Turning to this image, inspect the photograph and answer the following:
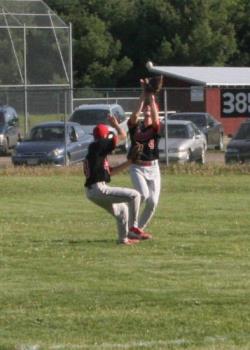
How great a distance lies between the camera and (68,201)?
77.0ft

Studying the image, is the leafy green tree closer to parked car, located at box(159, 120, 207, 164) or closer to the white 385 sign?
parked car, located at box(159, 120, 207, 164)

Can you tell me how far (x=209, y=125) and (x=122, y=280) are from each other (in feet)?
98.4

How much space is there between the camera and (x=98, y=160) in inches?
597

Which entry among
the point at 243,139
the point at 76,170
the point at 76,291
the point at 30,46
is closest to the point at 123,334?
the point at 76,291

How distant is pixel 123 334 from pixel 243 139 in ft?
80.2

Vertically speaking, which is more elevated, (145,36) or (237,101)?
(145,36)

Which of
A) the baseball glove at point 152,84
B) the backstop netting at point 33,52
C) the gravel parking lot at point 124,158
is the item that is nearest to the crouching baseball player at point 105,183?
the baseball glove at point 152,84

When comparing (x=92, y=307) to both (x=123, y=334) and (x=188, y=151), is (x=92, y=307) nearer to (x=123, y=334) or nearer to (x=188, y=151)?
(x=123, y=334)

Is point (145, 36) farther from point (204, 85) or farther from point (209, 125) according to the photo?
point (209, 125)

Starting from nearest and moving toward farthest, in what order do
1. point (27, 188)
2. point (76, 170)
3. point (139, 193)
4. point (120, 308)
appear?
point (120, 308) → point (139, 193) → point (27, 188) → point (76, 170)

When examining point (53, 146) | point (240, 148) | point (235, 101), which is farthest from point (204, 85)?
point (53, 146)

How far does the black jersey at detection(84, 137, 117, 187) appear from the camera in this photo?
15.1m

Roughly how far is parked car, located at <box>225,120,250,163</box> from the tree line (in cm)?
3625

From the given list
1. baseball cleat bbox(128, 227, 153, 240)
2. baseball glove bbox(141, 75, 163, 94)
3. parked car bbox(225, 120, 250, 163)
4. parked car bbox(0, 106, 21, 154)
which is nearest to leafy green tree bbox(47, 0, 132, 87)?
parked car bbox(0, 106, 21, 154)
